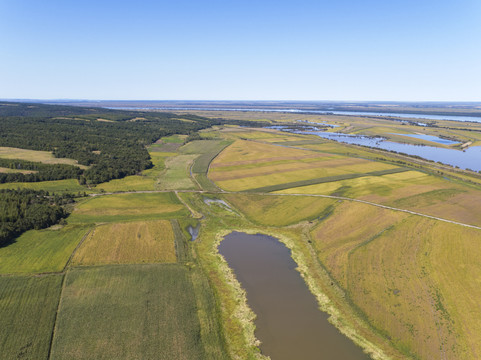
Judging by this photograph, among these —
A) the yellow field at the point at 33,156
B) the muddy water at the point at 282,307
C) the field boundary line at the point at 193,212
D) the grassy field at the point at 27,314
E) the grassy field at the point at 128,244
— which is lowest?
the muddy water at the point at 282,307

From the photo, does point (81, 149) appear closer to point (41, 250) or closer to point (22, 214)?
point (22, 214)

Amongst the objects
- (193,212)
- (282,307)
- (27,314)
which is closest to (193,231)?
(193,212)

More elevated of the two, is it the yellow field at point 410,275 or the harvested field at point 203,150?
the harvested field at point 203,150

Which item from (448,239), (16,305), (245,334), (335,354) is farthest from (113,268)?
(448,239)

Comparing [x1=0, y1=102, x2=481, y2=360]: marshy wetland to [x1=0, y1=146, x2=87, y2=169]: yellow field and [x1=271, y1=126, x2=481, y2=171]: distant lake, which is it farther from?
[x1=271, y1=126, x2=481, y2=171]: distant lake

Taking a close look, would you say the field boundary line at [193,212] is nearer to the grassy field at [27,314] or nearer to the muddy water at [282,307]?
the muddy water at [282,307]

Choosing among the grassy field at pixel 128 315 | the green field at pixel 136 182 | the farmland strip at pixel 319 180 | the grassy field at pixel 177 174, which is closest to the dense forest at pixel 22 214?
the green field at pixel 136 182
